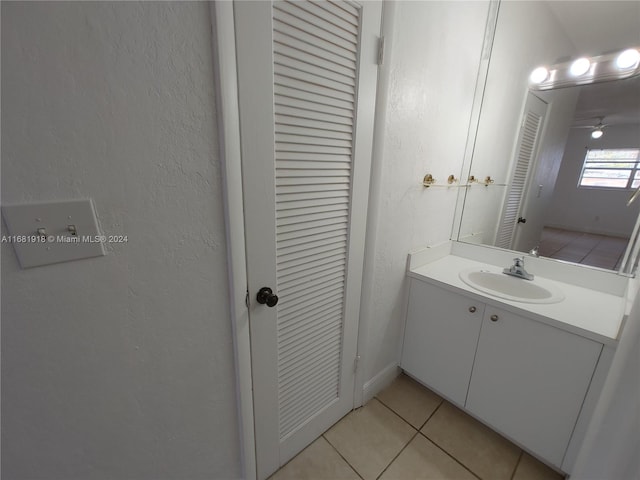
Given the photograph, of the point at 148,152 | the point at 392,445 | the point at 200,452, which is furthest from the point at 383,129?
the point at 392,445

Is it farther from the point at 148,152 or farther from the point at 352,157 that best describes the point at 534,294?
the point at 148,152

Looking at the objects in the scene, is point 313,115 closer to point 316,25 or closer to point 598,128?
point 316,25

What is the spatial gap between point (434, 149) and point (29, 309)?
1665 mm

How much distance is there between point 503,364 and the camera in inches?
47.9

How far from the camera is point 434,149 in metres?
1.42

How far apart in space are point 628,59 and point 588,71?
14 centimetres

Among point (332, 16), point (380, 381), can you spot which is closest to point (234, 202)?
point (332, 16)

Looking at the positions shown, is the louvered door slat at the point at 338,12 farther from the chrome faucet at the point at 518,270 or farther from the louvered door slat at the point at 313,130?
the chrome faucet at the point at 518,270

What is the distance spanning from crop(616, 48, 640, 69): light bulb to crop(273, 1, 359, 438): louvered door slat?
138 cm

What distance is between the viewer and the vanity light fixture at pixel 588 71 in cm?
122

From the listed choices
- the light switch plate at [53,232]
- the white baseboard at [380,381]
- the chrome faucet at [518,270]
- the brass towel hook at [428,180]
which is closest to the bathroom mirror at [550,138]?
the chrome faucet at [518,270]

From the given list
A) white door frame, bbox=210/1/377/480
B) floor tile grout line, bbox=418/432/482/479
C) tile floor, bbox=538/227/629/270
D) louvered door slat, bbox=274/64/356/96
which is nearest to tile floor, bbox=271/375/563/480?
floor tile grout line, bbox=418/432/482/479

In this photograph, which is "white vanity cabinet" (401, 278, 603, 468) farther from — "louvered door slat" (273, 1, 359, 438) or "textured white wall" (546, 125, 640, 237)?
"textured white wall" (546, 125, 640, 237)

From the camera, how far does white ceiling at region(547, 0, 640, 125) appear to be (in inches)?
47.1
